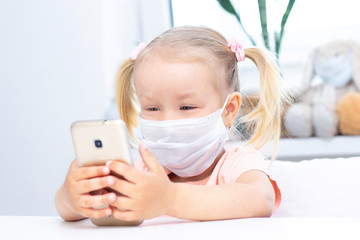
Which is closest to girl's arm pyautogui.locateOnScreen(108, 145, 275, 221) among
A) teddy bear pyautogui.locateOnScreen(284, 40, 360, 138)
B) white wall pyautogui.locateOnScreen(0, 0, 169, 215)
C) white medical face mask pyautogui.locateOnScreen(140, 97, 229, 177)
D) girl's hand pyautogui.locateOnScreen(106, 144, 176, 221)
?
girl's hand pyautogui.locateOnScreen(106, 144, 176, 221)

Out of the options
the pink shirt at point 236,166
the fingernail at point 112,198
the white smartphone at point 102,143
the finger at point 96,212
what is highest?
the white smartphone at point 102,143

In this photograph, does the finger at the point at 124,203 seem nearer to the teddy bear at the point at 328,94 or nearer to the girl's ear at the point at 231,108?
the girl's ear at the point at 231,108

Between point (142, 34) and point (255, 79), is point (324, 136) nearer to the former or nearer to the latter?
point (255, 79)

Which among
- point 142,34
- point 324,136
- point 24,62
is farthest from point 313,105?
point 24,62

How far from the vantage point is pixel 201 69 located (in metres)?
0.84

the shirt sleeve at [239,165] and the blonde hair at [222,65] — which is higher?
the blonde hair at [222,65]

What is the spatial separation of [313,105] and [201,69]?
1224 mm

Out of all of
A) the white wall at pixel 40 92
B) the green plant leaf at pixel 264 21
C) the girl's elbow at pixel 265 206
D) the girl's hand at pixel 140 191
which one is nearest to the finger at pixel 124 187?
the girl's hand at pixel 140 191

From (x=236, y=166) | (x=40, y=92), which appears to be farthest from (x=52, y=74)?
(x=236, y=166)

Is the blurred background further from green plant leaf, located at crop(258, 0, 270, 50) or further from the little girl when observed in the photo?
the little girl

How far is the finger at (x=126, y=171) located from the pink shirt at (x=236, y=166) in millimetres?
323

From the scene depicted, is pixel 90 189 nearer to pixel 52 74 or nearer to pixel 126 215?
pixel 126 215

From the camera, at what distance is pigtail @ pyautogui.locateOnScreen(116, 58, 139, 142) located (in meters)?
1.03

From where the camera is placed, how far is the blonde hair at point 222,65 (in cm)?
89
